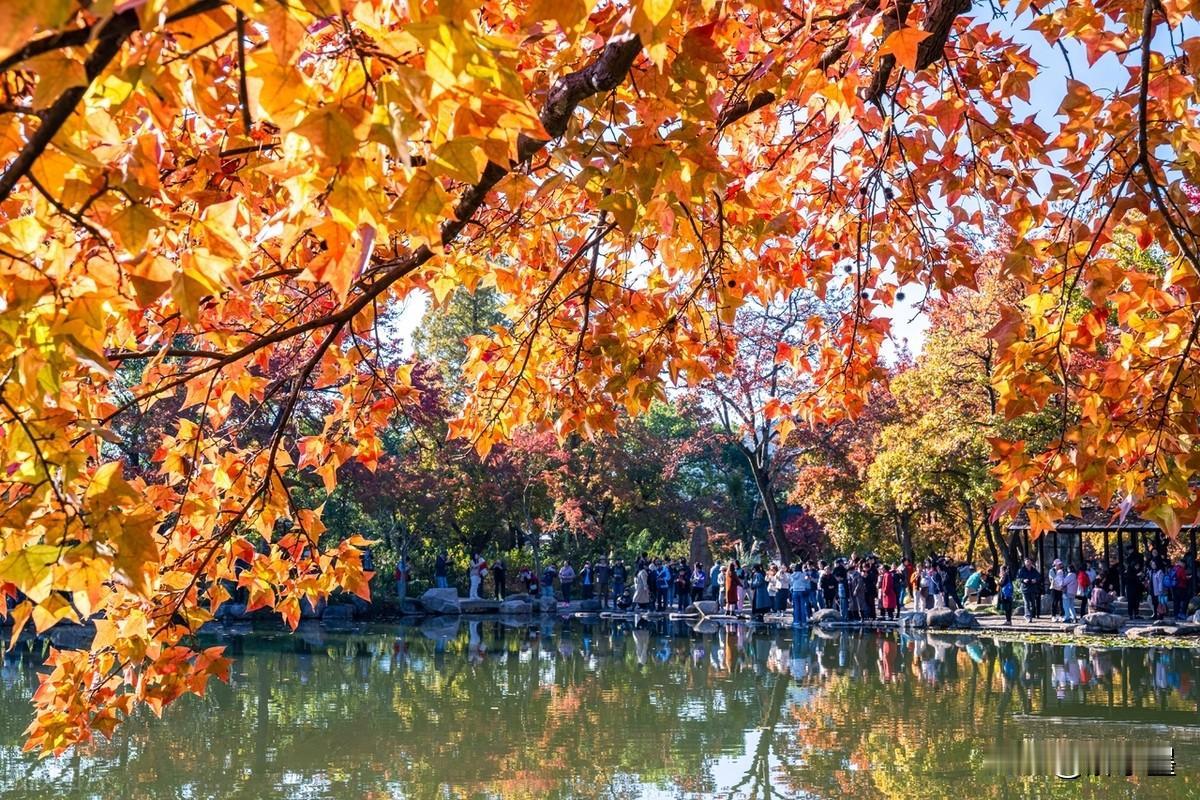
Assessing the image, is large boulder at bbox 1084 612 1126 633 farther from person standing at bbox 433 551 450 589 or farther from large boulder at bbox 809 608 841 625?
person standing at bbox 433 551 450 589

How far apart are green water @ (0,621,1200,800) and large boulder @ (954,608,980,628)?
3.25m

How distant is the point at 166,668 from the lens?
9.41 feet

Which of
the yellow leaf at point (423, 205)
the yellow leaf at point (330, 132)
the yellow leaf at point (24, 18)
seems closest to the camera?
the yellow leaf at point (24, 18)

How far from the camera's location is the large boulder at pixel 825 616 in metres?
17.7

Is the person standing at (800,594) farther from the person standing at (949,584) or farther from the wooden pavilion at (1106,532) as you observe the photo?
the wooden pavilion at (1106,532)

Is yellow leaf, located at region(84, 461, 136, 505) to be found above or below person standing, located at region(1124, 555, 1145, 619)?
above

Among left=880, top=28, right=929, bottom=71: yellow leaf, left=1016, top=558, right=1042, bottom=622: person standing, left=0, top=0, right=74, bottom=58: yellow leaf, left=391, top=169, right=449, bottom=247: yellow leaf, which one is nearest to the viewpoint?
left=0, top=0, right=74, bottom=58: yellow leaf

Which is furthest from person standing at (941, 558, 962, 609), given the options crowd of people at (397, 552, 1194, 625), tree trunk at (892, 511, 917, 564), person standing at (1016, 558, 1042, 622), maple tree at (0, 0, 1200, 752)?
maple tree at (0, 0, 1200, 752)

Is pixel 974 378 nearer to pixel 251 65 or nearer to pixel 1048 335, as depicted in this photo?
pixel 1048 335

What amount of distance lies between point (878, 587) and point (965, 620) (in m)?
1.77

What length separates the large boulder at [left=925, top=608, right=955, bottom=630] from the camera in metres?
16.5

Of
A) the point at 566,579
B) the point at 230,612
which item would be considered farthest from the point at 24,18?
the point at 566,579

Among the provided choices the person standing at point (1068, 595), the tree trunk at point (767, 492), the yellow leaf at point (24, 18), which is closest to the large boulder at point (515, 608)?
the tree trunk at point (767, 492)

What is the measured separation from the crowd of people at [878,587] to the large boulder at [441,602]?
0.64 m
